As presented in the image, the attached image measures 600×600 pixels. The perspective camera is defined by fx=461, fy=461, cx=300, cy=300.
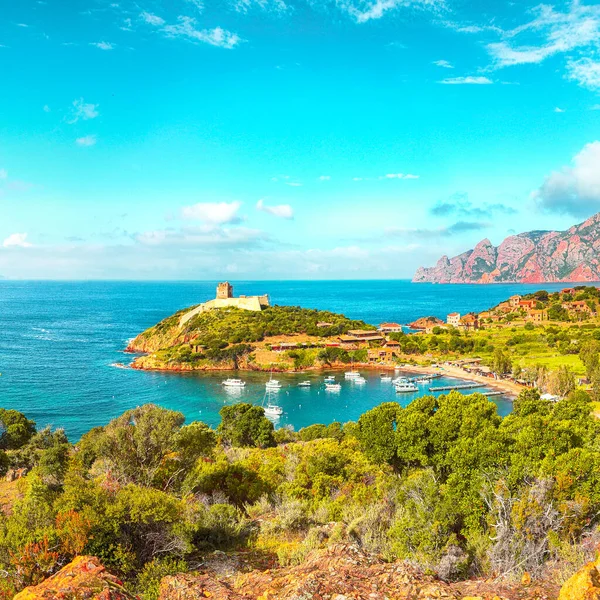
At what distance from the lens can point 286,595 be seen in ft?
20.2

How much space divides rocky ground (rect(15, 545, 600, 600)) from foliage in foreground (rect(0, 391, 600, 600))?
3.13 feet

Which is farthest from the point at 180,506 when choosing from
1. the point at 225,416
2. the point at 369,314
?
the point at 369,314

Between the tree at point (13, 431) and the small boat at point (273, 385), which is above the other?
the tree at point (13, 431)

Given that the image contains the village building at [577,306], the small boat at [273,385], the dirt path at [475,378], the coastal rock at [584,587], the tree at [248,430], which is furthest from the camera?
the village building at [577,306]

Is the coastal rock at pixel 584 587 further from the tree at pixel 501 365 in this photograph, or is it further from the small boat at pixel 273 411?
the tree at pixel 501 365

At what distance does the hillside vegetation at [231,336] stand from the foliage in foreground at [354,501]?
173 ft

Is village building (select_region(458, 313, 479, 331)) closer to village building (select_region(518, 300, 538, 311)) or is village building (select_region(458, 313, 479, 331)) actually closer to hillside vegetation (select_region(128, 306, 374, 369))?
village building (select_region(518, 300, 538, 311))

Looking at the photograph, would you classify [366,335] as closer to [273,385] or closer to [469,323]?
[469,323]

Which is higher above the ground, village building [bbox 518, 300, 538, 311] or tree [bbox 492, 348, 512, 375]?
village building [bbox 518, 300, 538, 311]

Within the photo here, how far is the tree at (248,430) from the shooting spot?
30.4 metres

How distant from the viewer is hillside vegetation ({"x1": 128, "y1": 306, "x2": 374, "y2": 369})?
7131 centimetres

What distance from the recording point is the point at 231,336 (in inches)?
3086

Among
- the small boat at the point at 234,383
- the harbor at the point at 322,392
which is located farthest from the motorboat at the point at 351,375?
the small boat at the point at 234,383

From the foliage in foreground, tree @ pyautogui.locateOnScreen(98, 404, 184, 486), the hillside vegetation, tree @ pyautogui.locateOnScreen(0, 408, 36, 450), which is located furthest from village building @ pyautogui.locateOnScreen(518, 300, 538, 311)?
tree @ pyautogui.locateOnScreen(98, 404, 184, 486)
